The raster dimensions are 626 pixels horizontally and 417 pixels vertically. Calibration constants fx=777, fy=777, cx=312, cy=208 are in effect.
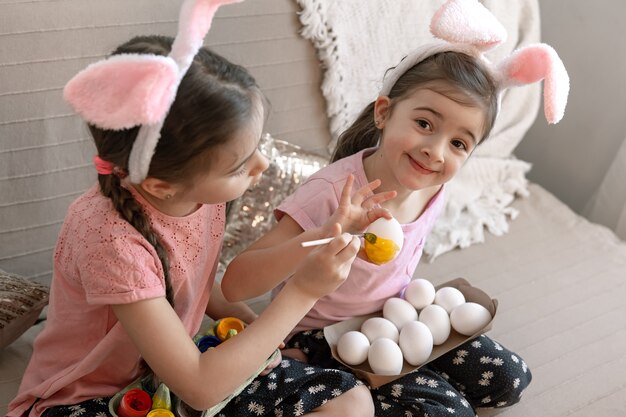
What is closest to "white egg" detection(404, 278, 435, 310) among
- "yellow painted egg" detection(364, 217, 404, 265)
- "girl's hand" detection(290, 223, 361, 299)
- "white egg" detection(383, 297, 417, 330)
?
"white egg" detection(383, 297, 417, 330)

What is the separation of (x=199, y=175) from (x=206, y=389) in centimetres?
29

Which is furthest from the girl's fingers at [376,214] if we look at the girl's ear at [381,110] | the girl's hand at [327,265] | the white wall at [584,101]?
the white wall at [584,101]

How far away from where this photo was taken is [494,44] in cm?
128

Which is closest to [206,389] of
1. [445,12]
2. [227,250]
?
[227,250]

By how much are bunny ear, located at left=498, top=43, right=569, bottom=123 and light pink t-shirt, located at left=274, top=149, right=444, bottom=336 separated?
0.28 meters

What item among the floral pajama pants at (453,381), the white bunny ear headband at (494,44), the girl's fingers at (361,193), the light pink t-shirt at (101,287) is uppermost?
the white bunny ear headband at (494,44)

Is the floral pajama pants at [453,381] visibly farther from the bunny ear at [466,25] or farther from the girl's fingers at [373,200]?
the bunny ear at [466,25]

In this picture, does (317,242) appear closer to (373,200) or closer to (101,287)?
(373,200)

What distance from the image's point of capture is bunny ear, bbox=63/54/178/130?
2.88ft

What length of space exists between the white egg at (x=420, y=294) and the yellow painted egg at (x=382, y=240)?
235 millimetres

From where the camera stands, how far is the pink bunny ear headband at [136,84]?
34.5 inches

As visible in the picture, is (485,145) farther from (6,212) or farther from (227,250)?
(6,212)

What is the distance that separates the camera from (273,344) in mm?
1087

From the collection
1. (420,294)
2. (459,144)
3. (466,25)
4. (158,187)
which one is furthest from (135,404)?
(466,25)
